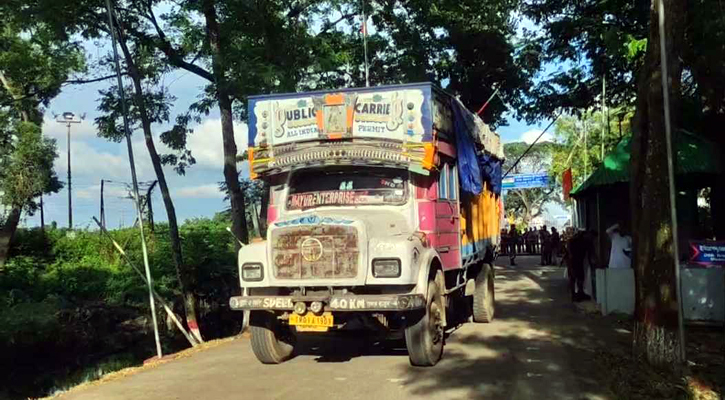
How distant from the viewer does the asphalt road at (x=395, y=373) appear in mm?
7156

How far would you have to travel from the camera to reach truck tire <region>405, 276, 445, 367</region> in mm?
8000

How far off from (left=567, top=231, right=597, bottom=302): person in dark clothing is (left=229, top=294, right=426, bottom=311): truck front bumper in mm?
7912

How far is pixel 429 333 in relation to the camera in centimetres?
809

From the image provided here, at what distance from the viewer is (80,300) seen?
2020 cm

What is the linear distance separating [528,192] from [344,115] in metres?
67.0

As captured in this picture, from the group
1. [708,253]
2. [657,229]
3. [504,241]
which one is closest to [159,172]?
[657,229]

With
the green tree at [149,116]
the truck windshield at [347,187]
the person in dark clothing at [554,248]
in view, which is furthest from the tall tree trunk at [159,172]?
the person in dark clothing at [554,248]

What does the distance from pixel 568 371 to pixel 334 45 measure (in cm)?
1189

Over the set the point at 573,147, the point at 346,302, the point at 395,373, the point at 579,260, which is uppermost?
the point at 573,147

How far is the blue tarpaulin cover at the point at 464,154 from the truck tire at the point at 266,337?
11.8 ft

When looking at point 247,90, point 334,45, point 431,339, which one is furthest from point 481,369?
point 334,45

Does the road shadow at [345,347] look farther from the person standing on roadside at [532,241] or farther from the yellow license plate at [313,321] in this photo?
the person standing on roadside at [532,241]

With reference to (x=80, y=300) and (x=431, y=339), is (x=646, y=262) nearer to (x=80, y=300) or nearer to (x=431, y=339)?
(x=431, y=339)

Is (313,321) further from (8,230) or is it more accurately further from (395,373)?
(8,230)
